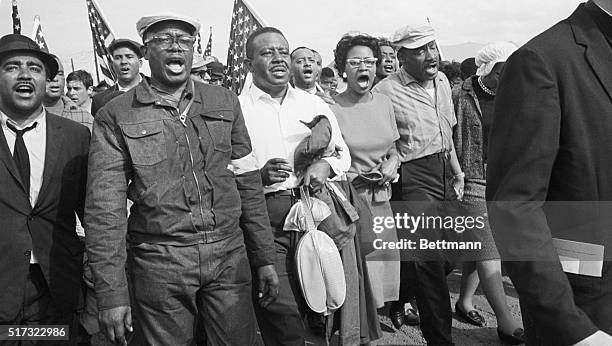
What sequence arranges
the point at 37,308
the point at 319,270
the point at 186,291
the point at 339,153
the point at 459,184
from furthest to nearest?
the point at 459,184
the point at 339,153
the point at 319,270
the point at 37,308
the point at 186,291

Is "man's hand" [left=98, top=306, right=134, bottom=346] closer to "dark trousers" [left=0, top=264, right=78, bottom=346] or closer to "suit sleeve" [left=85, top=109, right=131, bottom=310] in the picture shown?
"suit sleeve" [left=85, top=109, right=131, bottom=310]

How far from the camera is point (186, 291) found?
2643 millimetres

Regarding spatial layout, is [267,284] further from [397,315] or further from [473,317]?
[473,317]

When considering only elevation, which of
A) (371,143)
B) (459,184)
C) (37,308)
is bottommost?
(37,308)

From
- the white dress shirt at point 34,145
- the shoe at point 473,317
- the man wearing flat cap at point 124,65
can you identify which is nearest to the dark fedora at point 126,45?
the man wearing flat cap at point 124,65

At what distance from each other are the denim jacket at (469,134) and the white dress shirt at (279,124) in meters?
1.22

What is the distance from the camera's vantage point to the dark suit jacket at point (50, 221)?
9.24 ft

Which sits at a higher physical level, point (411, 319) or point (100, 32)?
point (100, 32)

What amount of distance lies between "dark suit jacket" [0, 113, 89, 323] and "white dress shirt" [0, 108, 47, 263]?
0.09 ft

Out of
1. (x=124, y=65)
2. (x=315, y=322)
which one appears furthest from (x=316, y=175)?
(x=124, y=65)

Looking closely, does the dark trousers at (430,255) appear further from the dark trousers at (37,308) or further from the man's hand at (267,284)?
the dark trousers at (37,308)

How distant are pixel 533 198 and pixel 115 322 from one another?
1.81m

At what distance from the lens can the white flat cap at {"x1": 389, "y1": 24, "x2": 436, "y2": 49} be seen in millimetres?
4117

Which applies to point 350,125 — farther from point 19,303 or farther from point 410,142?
point 19,303
